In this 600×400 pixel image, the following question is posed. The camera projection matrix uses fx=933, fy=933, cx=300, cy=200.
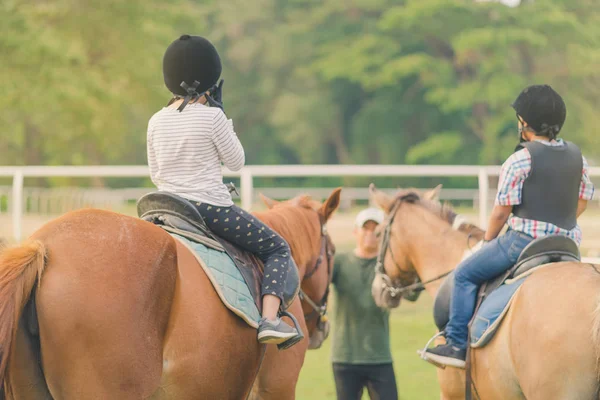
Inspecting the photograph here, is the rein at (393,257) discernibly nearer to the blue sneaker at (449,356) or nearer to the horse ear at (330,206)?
the horse ear at (330,206)

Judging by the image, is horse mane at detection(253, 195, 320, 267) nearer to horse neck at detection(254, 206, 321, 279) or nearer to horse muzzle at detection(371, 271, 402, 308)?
horse neck at detection(254, 206, 321, 279)

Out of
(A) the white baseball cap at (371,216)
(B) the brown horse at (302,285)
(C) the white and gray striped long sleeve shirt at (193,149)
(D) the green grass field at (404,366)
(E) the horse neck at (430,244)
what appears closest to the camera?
(C) the white and gray striped long sleeve shirt at (193,149)

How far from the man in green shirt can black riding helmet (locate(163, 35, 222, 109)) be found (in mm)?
2761

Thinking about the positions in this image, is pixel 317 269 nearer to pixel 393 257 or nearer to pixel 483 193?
pixel 393 257

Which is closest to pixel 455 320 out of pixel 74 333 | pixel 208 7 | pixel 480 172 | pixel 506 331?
pixel 506 331

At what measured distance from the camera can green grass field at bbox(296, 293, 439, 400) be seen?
8.15 meters

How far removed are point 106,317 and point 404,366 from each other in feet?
20.2

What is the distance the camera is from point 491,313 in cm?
469

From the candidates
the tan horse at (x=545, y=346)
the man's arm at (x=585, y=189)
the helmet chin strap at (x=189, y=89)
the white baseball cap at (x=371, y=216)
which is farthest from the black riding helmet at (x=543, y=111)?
the white baseball cap at (x=371, y=216)

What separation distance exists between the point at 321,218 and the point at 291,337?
5.31 ft

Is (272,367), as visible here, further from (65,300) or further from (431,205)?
(431,205)

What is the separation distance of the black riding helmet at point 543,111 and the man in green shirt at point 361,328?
2167 millimetres

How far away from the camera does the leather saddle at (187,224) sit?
4184 millimetres

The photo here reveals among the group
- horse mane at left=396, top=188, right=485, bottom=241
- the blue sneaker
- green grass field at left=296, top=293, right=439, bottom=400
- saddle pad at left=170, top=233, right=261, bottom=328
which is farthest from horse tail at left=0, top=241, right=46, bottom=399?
green grass field at left=296, top=293, right=439, bottom=400
